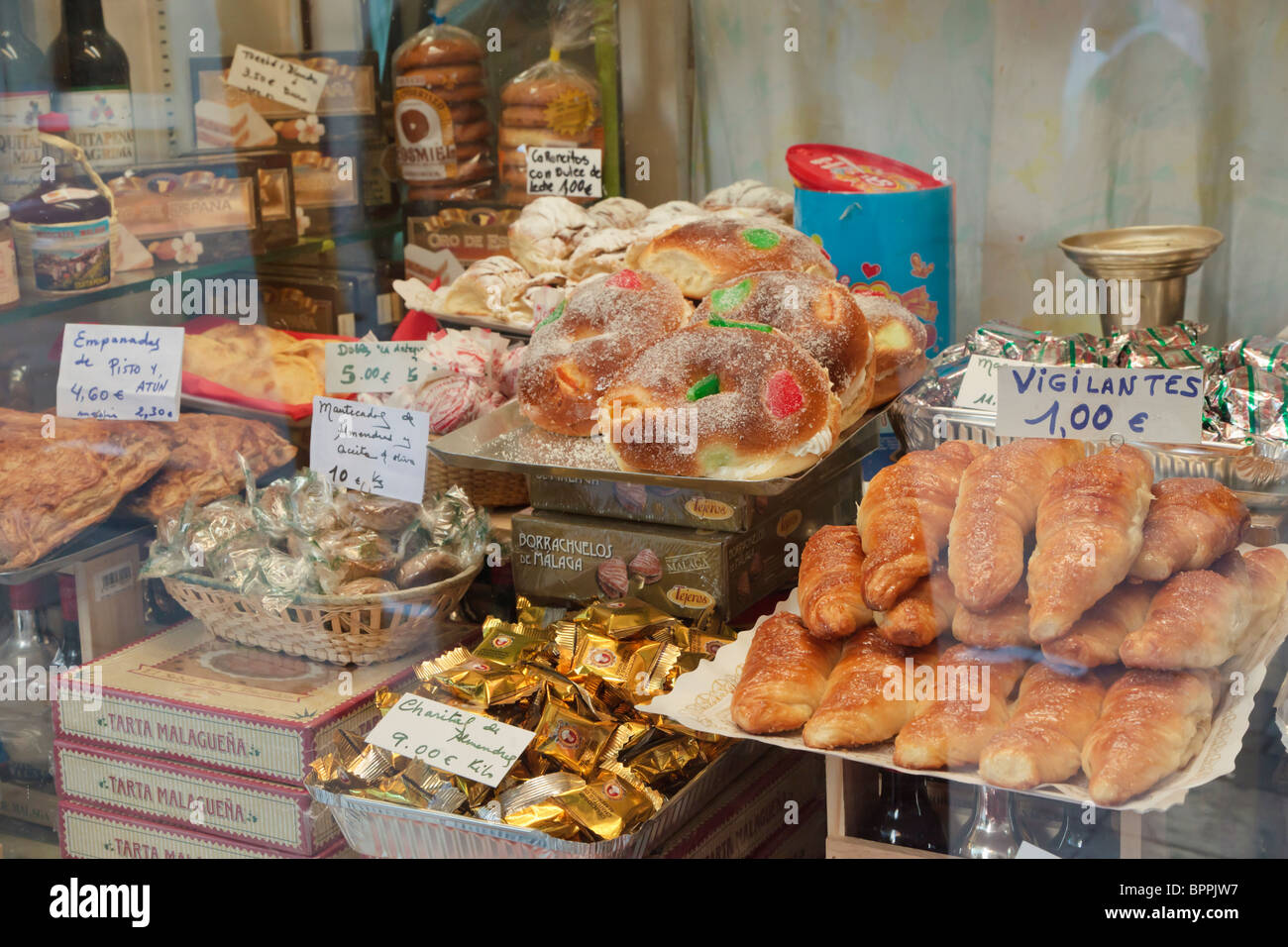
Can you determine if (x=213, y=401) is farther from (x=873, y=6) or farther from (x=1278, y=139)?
(x=1278, y=139)

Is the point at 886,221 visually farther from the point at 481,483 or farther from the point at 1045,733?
the point at 481,483

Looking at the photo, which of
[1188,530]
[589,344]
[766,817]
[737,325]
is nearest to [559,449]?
[589,344]

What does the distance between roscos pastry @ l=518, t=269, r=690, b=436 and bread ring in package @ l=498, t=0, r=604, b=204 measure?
0.32 meters

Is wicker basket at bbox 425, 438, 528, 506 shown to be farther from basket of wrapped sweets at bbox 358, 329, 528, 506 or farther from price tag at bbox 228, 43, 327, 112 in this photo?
price tag at bbox 228, 43, 327, 112

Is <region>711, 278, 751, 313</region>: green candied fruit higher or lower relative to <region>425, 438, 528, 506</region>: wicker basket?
higher

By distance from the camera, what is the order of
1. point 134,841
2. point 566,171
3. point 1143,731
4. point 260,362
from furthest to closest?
point 566,171, point 260,362, point 134,841, point 1143,731

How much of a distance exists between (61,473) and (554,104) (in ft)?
2.86

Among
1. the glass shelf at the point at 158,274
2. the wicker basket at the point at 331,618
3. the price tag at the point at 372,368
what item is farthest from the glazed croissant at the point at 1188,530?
the glass shelf at the point at 158,274

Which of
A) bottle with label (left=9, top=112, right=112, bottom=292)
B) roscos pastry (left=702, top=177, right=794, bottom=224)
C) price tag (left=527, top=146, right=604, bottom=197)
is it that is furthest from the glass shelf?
roscos pastry (left=702, top=177, right=794, bottom=224)

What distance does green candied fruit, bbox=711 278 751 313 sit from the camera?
1.51 m

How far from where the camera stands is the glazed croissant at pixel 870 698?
1.00 metres

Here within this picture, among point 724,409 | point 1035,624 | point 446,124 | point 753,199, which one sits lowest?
point 1035,624

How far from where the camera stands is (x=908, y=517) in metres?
1.09

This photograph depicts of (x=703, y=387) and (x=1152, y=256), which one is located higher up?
(x=1152, y=256)
